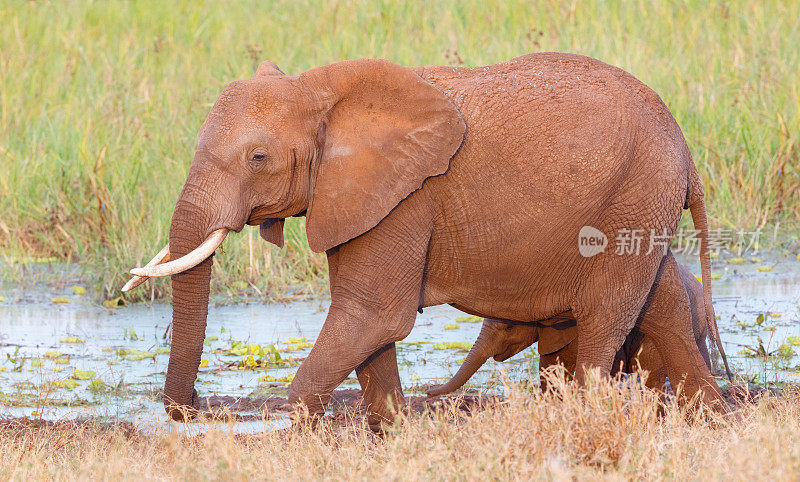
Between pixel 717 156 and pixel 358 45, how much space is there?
13.0 ft

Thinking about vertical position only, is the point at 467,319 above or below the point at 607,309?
below

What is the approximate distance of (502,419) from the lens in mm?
4699

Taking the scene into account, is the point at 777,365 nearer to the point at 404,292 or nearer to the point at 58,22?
the point at 404,292

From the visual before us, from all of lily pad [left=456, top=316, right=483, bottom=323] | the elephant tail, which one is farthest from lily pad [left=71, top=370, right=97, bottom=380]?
the elephant tail

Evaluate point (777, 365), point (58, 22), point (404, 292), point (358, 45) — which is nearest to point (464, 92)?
point (404, 292)

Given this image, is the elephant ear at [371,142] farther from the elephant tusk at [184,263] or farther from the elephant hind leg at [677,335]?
the elephant hind leg at [677,335]

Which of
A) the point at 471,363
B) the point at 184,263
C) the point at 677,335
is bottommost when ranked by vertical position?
the point at 471,363

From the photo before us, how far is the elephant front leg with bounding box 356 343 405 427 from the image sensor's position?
19.2 feet

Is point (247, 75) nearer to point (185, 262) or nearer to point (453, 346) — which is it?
point (453, 346)

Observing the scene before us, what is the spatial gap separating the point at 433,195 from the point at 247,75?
20.9 ft

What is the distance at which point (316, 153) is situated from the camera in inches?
209

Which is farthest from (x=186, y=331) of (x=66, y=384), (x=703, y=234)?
(x=703, y=234)

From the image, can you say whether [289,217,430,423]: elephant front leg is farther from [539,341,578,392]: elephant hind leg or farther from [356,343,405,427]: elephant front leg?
[539,341,578,392]: elephant hind leg

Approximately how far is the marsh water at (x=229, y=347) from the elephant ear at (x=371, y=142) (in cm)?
116
